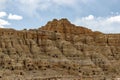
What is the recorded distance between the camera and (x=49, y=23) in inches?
6206

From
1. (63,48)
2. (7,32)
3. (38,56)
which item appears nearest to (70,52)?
(63,48)

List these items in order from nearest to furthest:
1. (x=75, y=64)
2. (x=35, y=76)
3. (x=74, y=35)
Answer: (x=35, y=76) → (x=75, y=64) → (x=74, y=35)

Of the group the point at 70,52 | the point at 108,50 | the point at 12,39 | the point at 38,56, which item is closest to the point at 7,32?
the point at 12,39

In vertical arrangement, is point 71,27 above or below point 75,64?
above

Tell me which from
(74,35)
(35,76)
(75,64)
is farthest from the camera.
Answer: (74,35)

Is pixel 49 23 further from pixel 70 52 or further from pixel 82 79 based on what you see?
pixel 82 79

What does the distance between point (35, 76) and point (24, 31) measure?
21.4 m

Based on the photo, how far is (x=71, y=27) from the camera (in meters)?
155

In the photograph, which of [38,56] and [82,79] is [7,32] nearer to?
[38,56]

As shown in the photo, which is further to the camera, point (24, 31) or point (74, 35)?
point (74, 35)

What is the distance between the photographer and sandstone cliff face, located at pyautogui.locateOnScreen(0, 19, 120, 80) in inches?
4988

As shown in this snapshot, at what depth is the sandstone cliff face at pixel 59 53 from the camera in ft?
416

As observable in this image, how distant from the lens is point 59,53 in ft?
460

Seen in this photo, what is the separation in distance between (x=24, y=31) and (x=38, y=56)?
9791 millimetres
